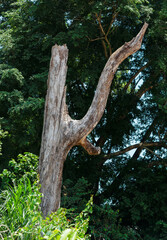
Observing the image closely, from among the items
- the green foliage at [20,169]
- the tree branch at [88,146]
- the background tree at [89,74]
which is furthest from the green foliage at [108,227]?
the green foliage at [20,169]

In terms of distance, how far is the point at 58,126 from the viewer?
521cm

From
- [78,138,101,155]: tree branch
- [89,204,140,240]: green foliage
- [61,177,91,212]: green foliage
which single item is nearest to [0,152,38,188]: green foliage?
[78,138,101,155]: tree branch

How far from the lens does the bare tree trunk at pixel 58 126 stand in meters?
5.06

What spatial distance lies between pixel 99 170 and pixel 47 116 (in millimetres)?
5258

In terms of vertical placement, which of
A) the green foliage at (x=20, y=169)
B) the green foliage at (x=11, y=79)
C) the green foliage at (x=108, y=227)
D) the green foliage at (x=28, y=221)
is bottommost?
the green foliage at (x=108, y=227)

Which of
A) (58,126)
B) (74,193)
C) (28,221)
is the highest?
(58,126)

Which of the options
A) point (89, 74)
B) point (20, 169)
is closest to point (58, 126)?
point (20, 169)

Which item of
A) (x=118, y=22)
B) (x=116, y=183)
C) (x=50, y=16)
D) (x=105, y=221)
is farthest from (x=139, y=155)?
(x=50, y=16)

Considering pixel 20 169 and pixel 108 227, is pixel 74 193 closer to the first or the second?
pixel 108 227

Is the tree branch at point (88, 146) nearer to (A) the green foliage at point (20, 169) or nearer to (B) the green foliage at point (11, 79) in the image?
(A) the green foliage at point (20, 169)

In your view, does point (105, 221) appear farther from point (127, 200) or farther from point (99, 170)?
point (99, 170)

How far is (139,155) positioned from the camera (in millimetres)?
11023

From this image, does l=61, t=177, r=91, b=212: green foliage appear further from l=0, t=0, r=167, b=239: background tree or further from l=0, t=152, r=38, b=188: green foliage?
l=0, t=152, r=38, b=188: green foliage

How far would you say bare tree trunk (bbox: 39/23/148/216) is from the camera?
16.6 ft
